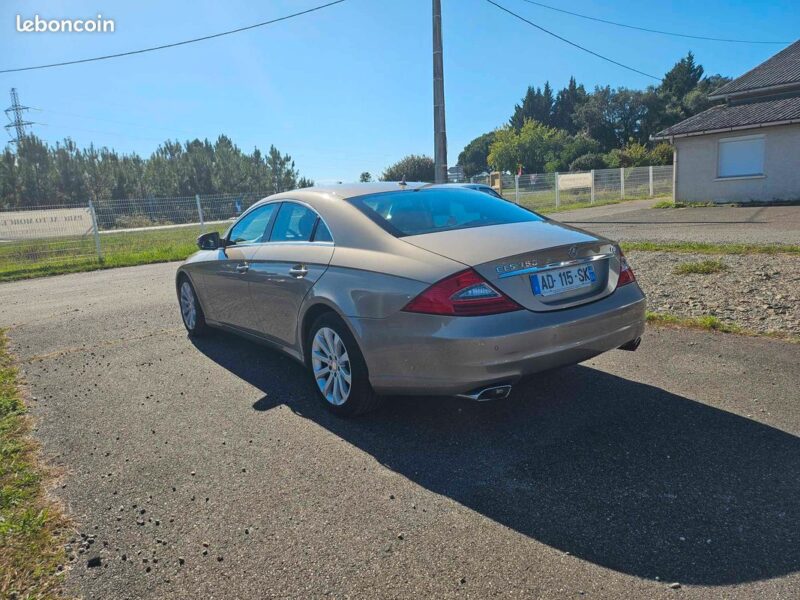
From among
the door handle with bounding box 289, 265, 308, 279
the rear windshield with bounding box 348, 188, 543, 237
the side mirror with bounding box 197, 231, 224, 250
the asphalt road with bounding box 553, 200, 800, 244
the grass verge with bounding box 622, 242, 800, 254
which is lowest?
the grass verge with bounding box 622, 242, 800, 254

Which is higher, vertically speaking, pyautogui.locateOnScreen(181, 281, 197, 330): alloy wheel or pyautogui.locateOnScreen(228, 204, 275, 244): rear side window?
pyautogui.locateOnScreen(228, 204, 275, 244): rear side window

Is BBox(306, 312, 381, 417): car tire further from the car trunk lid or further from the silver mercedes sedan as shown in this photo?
the car trunk lid

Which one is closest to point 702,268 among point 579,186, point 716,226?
point 716,226

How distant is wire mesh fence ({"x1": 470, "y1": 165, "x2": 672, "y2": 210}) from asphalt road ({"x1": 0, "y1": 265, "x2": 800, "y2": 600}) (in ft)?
70.8

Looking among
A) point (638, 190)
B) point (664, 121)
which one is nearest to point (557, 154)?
point (664, 121)

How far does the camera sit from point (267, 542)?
95.8 inches

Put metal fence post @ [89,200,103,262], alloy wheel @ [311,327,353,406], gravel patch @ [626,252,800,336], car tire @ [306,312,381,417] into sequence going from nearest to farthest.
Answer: car tire @ [306,312,381,417] < alloy wheel @ [311,327,353,406] < gravel patch @ [626,252,800,336] < metal fence post @ [89,200,103,262]

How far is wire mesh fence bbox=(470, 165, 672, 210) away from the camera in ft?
86.4

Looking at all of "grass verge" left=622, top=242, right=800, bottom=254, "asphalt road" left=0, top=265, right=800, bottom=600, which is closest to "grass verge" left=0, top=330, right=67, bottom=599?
"asphalt road" left=0, top=265, right=800, bottom=600

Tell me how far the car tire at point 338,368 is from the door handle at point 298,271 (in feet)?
1.17

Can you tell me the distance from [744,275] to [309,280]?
5.69 metres

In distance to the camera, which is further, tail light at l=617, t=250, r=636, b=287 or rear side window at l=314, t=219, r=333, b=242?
rear side window at l=314, t=219, r=333, b=242

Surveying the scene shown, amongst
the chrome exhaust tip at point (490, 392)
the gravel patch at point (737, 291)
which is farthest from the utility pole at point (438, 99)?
the chrome exhaust tip at point (490, 392)

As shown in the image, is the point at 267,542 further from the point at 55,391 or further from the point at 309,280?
the point at 55,391
